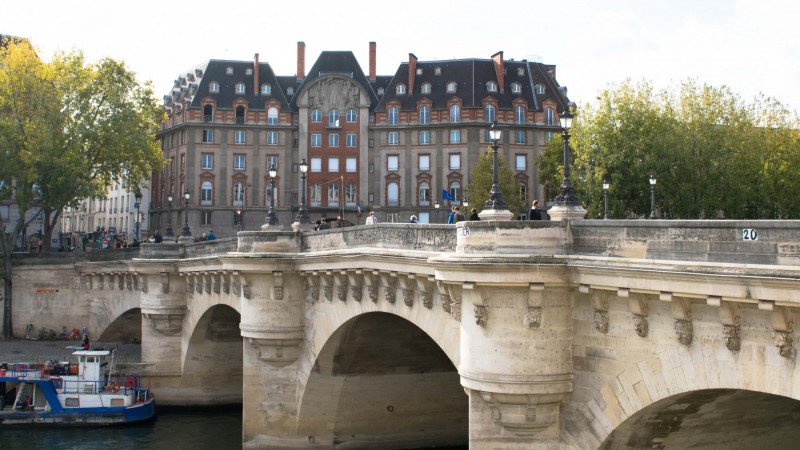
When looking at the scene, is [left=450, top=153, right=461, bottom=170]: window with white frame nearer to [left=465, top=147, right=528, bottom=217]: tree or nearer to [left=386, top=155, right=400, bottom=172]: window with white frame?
[left=386, top=155, right=400, bottom=172]: window with white frame

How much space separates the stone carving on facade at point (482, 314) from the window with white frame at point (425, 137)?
229 feet

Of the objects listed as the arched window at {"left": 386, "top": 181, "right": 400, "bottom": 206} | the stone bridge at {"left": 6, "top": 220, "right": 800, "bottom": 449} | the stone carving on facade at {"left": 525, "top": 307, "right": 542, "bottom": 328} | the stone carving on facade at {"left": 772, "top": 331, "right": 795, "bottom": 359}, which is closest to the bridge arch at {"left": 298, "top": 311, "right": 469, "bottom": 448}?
the stone bridge at {"left": 6, "top": 220, "right": 800, "bottom": 449}

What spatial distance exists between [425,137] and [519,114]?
8751mm

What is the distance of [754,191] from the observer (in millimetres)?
59062

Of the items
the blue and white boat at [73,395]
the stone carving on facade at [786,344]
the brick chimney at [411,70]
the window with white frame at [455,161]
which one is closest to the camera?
the stone carving on facade at [786,344]

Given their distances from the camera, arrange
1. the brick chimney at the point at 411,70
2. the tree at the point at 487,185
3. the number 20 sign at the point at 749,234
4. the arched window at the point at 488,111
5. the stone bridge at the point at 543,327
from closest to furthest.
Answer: the number 20 sign at the point at 749,234 < the stone bridge at the point at 543,327 < the tree at the point at 487,185 < the arched window at the point at 488,111 < the brick chimney at the point at 411,70

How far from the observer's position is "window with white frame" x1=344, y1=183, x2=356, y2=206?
8775 cm

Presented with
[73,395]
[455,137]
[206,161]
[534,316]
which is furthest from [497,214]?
[206,161]

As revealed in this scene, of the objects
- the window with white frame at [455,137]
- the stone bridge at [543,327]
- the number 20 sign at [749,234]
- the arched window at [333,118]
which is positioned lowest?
the stone bridge at [543,327]

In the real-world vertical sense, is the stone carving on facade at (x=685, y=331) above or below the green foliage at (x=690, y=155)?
below

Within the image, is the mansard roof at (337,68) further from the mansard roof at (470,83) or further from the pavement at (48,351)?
the pavement at (48,351)

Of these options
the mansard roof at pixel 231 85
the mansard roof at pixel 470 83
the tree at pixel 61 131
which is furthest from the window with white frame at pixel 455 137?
the tree at pixel 61 131

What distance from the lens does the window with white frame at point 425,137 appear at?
8694 cm

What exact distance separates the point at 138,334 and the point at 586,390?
45.1m
